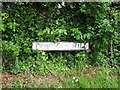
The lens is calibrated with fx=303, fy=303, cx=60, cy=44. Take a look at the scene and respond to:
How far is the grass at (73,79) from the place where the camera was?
4.80 m

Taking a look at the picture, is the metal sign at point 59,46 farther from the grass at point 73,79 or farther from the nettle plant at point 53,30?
the grass at point 73,79

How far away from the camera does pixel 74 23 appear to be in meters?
5.34

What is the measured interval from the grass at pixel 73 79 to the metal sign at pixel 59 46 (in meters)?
0.38

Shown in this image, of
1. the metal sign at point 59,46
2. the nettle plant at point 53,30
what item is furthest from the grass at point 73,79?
the metal sign at point 59,46

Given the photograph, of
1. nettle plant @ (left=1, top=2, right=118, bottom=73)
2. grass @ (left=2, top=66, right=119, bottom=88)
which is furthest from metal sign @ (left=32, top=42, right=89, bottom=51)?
grass @ (left=2, top=66, right=119, bottom=88)

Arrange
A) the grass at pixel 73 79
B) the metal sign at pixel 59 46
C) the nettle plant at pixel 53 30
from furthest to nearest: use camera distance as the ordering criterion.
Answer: the metal sign at pixel 59 46 → the nettle plant at pixel 53 30 → the grass at pixel 73 79

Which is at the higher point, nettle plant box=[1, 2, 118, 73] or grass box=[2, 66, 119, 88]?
nettle plant box=[1, 2, 118, 73]

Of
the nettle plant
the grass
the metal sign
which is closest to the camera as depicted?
the grass

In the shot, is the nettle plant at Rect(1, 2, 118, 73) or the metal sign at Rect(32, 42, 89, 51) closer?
the nettle plant at Rect(1, 2, 118, 73)

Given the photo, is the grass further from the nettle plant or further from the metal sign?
the metal sign

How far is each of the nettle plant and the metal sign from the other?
7cm

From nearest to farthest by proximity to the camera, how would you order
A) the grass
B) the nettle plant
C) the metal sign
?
the grass < the nettle plant < the metal sign

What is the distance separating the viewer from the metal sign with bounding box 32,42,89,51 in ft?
17.0

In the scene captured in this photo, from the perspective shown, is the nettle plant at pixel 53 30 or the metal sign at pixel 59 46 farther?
the metal sign at pixel 59 46
